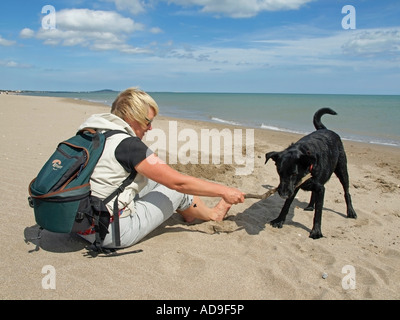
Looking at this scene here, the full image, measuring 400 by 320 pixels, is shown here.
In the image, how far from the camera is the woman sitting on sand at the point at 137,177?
3.12 metres

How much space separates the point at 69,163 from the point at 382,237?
3.82 meters

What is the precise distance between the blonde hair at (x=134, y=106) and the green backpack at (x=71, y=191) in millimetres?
371

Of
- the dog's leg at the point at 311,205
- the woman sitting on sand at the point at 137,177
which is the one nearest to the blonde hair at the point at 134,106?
the woman sitting on sand at the point at 137,177

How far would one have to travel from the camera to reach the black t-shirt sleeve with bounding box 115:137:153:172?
10.1 feet

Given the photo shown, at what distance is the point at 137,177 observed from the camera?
132 inches

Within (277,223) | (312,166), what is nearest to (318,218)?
(277,223)

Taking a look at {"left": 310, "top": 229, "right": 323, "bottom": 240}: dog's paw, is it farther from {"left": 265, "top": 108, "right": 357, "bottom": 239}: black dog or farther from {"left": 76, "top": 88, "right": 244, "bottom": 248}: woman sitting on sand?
{"left": 76, "top": 88, "right": 244, "bottom": 248}: woman sitting on sand

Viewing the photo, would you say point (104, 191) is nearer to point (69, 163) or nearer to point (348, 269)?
point (69, 163)

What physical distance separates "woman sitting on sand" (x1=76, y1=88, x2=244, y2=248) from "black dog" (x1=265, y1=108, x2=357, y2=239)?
0.83 metres

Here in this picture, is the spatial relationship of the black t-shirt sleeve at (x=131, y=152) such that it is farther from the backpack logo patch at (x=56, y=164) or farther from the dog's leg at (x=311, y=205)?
the dog's leg at (x=311, y=205)

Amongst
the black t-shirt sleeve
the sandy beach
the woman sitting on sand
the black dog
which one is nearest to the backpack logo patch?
the woman sitting on sand

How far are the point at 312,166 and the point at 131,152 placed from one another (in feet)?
7.66
